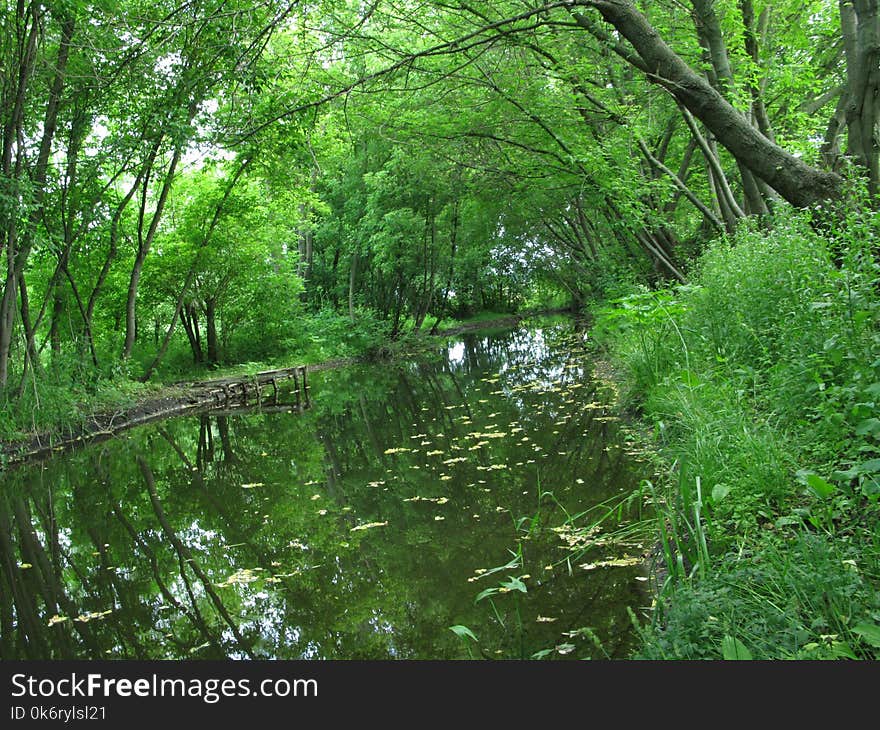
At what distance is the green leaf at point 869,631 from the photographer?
2.19 meters

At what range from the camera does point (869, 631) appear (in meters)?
2.21

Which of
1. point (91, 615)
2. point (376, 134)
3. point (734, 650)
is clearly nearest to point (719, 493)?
point (734, 650)

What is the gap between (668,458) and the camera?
5.48m

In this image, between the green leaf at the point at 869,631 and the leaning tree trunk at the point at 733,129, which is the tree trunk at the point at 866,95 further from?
the green leaf at the point at 869,631

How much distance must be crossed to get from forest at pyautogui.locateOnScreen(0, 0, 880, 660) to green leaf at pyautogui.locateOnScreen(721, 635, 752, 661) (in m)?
0.01

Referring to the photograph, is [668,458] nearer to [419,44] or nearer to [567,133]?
[567,133]

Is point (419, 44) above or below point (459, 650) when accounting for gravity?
above

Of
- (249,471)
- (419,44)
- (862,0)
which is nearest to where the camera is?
(862,0)

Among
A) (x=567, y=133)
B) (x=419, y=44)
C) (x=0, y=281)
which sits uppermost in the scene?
(x=419, y=44)

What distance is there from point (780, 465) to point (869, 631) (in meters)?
1.76

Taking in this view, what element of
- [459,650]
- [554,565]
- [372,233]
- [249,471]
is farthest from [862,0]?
[372,233]

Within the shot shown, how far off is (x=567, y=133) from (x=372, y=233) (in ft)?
42.2

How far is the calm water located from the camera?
13.2 ft

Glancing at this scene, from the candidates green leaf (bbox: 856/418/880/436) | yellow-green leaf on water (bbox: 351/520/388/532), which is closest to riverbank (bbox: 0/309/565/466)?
yellow-green leaf on water (bbox: 351/520/388/532)
